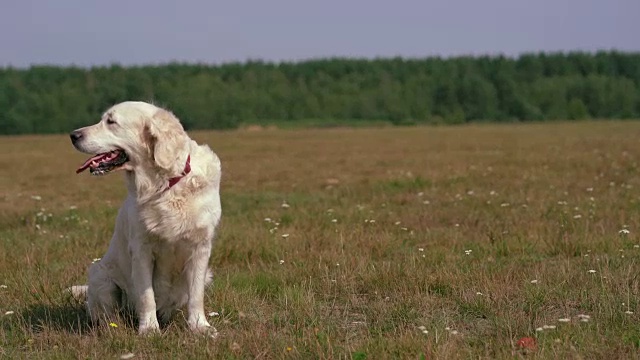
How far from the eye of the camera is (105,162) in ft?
18.4

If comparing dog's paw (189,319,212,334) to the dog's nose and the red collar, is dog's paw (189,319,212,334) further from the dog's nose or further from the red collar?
the dog's nose

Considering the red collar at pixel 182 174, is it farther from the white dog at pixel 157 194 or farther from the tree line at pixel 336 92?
the tree line at pixel 336 92

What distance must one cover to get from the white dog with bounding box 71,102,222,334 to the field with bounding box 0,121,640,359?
35cm

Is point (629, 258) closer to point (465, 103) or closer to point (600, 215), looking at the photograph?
point (600, 215)

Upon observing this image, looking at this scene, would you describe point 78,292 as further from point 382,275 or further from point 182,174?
point 382,275

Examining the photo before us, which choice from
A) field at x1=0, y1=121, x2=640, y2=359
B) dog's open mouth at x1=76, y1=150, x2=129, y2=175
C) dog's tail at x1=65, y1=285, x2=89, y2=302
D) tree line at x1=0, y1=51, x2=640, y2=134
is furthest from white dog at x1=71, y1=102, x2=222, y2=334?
tree line at x1=0, y1=51, x2=640, y2=134

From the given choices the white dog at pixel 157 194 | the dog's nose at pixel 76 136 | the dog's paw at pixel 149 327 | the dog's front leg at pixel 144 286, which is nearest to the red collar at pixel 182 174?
the white dog at pixel 157 194

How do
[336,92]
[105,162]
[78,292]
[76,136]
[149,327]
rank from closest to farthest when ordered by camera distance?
[76,136] → [105,162] → [149,327] → [78,292] → [336,92]

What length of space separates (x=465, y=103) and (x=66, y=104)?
47.4m

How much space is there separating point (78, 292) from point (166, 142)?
1.78m

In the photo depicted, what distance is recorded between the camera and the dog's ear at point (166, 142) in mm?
5621

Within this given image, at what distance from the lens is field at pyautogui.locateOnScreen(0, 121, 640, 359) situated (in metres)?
5.13

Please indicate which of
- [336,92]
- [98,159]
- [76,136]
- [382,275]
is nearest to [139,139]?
[98,159]

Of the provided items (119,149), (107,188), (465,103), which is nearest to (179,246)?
(119,149)
